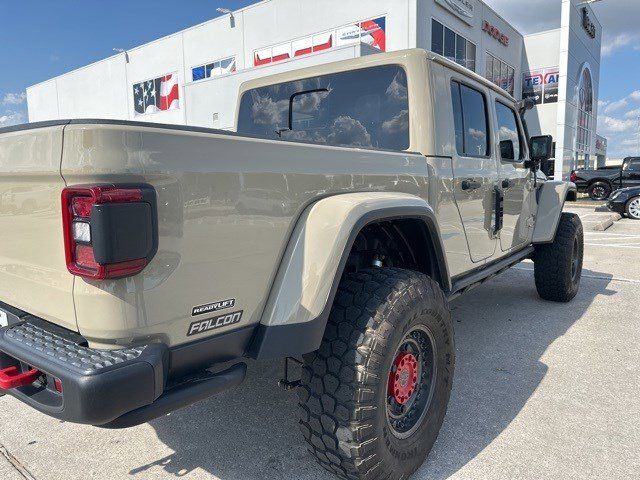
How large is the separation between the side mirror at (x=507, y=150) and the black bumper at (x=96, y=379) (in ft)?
9.37

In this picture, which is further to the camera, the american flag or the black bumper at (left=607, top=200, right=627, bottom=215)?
the american flag

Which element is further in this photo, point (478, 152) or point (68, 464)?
point (478, 152)

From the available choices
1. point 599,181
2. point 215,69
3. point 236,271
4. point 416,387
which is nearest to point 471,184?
point 416,387

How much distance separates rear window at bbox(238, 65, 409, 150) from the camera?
8.97 feet

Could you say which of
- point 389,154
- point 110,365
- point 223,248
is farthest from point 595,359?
point 110,365

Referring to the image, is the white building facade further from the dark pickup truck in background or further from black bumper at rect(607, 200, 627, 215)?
black bumper at rect(607, 200, 627, 215)

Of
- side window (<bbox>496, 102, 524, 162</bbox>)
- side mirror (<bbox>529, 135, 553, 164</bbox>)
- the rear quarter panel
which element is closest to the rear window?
the rear quarter panel

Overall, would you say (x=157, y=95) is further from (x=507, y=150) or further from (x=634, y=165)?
(x=507, y=150)

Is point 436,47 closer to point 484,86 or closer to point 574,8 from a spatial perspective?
point 574,8

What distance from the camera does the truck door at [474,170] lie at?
2.94m

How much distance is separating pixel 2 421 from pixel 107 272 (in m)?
1.96

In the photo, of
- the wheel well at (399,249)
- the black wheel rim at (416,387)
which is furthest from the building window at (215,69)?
the black wheel rim at (416,387)

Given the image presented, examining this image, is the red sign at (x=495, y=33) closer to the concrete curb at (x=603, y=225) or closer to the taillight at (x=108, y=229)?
the concrete curb at (x=603, y=225)

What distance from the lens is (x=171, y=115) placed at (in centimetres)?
2702
